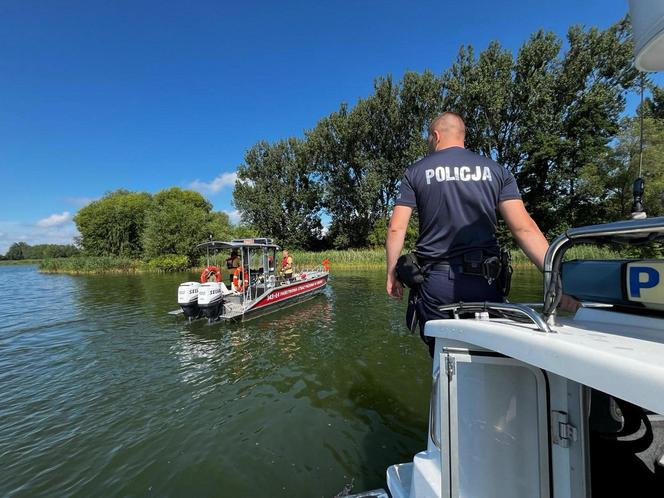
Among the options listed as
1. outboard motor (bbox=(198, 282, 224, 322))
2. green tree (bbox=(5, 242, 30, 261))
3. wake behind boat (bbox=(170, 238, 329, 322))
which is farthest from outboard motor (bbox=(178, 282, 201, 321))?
green tree (bbox=(5, 242, 30, 261))

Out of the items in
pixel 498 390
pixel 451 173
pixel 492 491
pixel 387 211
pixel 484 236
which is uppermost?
pixel 387 211

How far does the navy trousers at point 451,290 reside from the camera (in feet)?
7.15

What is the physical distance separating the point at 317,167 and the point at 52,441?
40.4 m

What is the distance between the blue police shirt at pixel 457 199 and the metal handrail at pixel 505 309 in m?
0.41

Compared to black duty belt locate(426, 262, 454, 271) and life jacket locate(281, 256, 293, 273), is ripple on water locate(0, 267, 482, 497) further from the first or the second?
life jacket locate(281, 256, 293, 273)

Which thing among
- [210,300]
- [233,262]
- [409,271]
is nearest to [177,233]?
[233,262]

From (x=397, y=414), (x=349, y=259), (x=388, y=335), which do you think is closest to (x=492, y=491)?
(x=397, y=414)

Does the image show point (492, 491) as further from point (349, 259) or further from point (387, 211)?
point (387, 211)

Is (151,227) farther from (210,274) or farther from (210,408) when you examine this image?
(210,408)

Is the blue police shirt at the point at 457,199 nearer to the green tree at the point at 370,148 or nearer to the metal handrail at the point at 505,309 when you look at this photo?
the metal handrail at the point at 505,309

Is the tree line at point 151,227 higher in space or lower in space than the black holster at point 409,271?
higher

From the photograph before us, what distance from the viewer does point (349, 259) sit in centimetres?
3186

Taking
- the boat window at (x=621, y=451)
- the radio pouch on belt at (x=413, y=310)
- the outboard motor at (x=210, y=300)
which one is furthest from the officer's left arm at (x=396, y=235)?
the outboard motor at (x=210, y=300)

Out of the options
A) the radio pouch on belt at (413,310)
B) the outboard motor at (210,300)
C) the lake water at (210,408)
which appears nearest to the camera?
the radio pouch on belt at (413,310)
